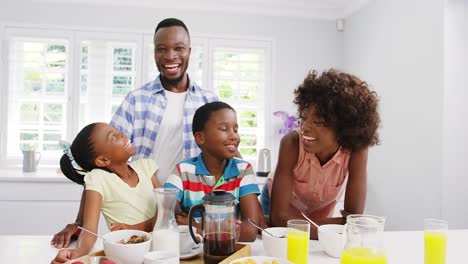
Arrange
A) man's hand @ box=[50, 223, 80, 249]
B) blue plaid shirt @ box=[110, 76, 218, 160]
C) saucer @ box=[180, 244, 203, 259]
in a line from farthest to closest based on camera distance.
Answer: blue plaid shirt @ box=[110, 76, 218, 160]
man's hand @ box=[50, 223, 80, 249]
saucer @ box=[180, 244, 203, 259]

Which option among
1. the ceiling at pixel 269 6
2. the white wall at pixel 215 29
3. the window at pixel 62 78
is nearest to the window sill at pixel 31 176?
the white wall at pixel 215 29

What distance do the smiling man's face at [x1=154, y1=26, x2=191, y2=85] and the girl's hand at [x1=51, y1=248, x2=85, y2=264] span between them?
928mm

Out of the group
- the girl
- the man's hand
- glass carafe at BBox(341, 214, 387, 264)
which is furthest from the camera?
the girl

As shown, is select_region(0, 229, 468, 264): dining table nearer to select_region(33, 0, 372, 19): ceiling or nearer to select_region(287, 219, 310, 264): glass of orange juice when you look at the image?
select_region(287, 219, 310, 264): glass of orange juice

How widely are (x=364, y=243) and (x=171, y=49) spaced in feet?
4.02

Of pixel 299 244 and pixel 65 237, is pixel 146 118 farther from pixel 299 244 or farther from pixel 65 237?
pixel 299 244

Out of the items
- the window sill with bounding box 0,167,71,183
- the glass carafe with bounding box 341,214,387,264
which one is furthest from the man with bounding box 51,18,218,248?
the window sill with bounding box 0,167,71,183

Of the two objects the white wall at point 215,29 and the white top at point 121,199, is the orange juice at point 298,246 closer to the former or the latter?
the white top at point 121,199

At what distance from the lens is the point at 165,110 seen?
6.10ft

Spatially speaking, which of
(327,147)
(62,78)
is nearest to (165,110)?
(327,147)

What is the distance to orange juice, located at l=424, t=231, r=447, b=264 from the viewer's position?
1115 mm

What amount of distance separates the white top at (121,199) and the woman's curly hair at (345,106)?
28.3 inches

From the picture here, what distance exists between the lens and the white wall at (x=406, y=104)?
2598 mm

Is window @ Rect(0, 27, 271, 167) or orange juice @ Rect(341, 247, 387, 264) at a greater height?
window @ Rect(0, 27, 271, 167)
